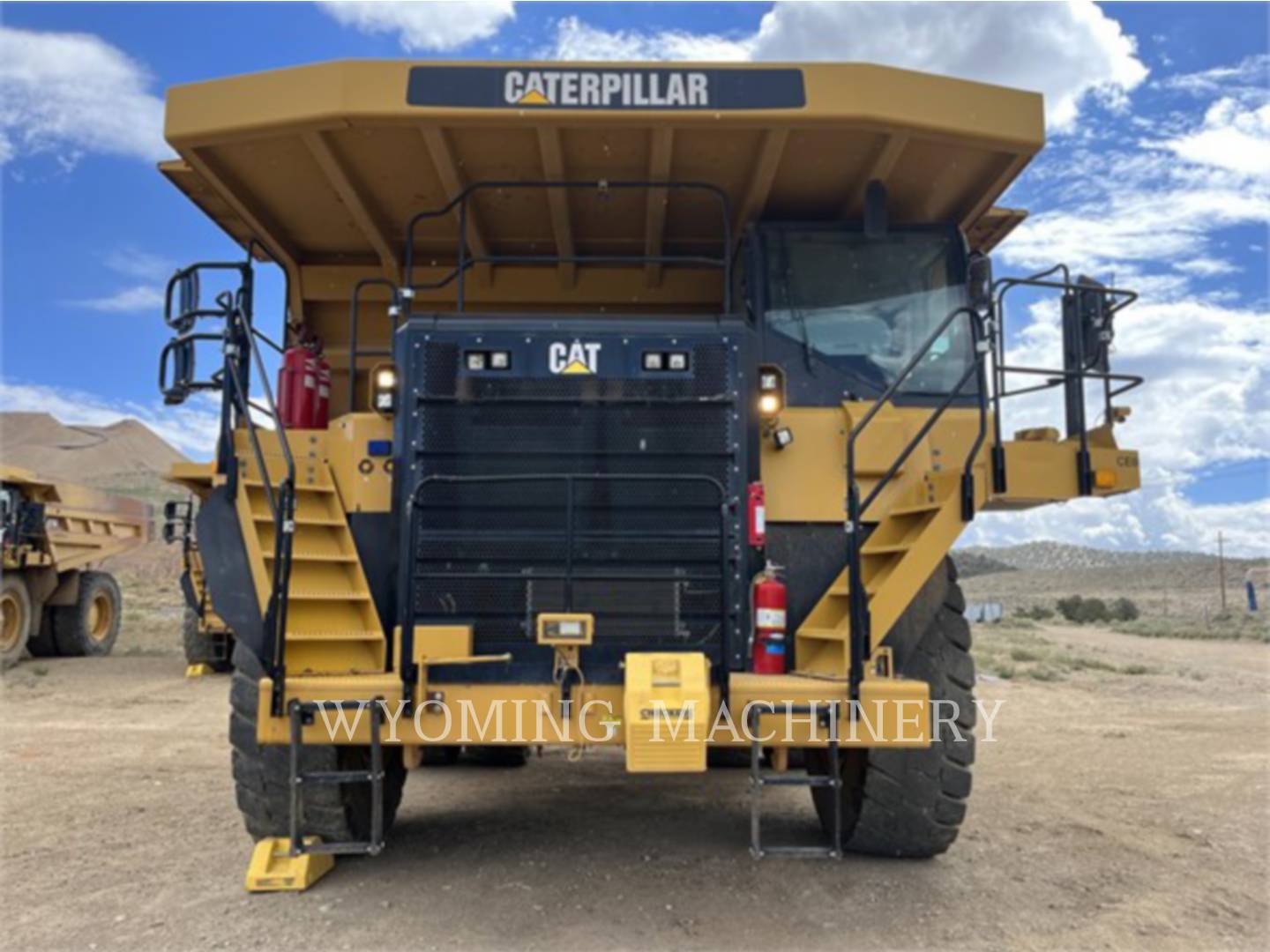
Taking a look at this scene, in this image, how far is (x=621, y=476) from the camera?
4.75 meters

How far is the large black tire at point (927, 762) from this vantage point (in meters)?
4.89

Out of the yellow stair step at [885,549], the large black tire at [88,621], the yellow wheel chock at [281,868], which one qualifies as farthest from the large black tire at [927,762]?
the large black tire at [88,621]

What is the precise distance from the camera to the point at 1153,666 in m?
19.1

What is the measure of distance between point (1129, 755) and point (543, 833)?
5.71 metres

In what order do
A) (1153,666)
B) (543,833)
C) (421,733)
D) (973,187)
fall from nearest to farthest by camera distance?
(421,733), (973,187), (543,833), (1153,666)

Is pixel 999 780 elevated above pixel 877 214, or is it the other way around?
pixel 877 214

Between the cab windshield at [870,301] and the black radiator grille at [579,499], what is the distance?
2.78ft

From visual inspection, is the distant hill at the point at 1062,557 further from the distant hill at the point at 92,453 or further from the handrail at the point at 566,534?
the handrail at the point at 566,534

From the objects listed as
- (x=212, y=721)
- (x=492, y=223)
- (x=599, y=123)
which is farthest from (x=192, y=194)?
(x=212, y=721)

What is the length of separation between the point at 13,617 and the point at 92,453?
74.3m

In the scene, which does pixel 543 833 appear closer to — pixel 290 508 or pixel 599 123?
pixel 290 508

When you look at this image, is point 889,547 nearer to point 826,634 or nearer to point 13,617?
point 826,634

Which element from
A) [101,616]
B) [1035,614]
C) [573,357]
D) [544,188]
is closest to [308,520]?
[573,357]

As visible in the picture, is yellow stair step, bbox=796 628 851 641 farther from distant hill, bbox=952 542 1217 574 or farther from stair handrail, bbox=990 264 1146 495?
distant hill, bbox=952 542 1217 574
